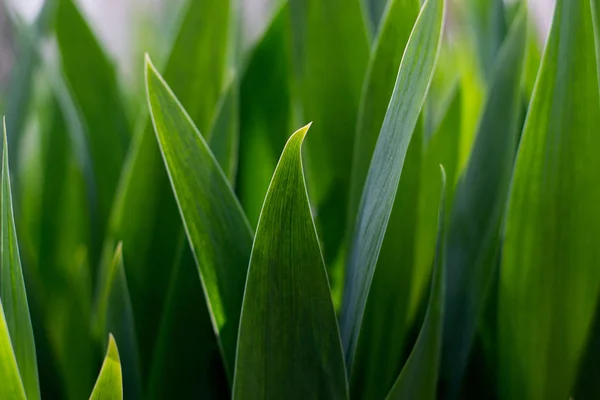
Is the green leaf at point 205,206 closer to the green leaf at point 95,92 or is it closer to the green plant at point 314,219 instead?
the green plant at point 314,219

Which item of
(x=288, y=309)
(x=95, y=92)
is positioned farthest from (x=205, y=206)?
(x=95, y=92)

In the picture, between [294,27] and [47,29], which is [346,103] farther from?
[47,29]

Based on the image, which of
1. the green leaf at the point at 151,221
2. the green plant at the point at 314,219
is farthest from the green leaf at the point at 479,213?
the green leaf at the point at 151,221

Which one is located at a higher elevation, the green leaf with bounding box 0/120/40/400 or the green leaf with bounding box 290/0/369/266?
the green leaf with bounding box 290/0/369/266

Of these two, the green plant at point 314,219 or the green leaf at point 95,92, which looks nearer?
the green plant at point 314,219

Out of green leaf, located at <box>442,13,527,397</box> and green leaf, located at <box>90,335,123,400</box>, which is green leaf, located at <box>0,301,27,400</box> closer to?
green leaf, located at <box>90,335,123,400</box>

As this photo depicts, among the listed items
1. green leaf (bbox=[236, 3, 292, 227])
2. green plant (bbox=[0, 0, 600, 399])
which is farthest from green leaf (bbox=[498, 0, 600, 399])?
green leaf (bbox=[236, 3, 292, 227])
